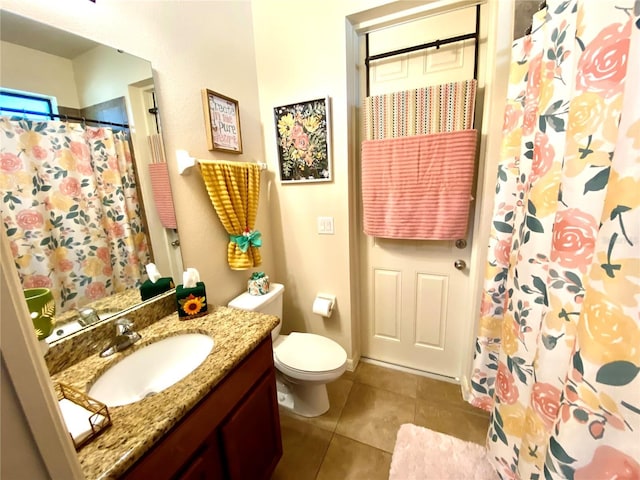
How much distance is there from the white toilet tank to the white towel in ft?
2.63

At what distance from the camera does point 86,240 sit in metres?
0.92

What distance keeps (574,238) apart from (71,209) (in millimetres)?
1482

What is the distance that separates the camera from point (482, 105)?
1377mm

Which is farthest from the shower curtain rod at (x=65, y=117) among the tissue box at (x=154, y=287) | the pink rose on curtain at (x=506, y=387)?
the pink rose on curtain at (x=506, y=387)

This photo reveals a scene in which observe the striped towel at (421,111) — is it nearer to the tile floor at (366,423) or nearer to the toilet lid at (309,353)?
the toilet lid at (309,353)

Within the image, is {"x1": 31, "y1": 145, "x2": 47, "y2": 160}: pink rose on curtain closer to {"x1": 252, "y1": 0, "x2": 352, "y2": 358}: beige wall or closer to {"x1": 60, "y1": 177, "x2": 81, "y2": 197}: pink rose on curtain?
{"x1": 60, "y1": 177, "x2": 81, "y2": 197}: pink rose on curtain

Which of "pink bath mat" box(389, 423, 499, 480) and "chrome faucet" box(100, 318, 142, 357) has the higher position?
"chrome faucet" box(100, 318, 142, 357)

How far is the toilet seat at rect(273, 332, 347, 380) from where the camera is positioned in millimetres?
1367

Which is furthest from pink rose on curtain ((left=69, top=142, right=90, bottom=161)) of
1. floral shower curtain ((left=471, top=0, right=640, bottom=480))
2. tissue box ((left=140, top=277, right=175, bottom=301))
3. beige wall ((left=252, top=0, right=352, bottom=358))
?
floral shower curtain ((left=471, top=0, right=640, bottom=480))

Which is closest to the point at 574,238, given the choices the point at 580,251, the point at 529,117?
the point at 580,251

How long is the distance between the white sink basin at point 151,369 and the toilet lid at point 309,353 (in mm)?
537

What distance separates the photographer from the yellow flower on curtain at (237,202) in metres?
1.31

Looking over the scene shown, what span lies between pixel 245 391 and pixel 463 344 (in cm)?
143

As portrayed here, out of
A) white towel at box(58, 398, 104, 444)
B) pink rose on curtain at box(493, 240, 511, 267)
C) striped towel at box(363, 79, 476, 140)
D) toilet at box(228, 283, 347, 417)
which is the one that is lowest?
toilet at box(228, 283, 347, 417)
